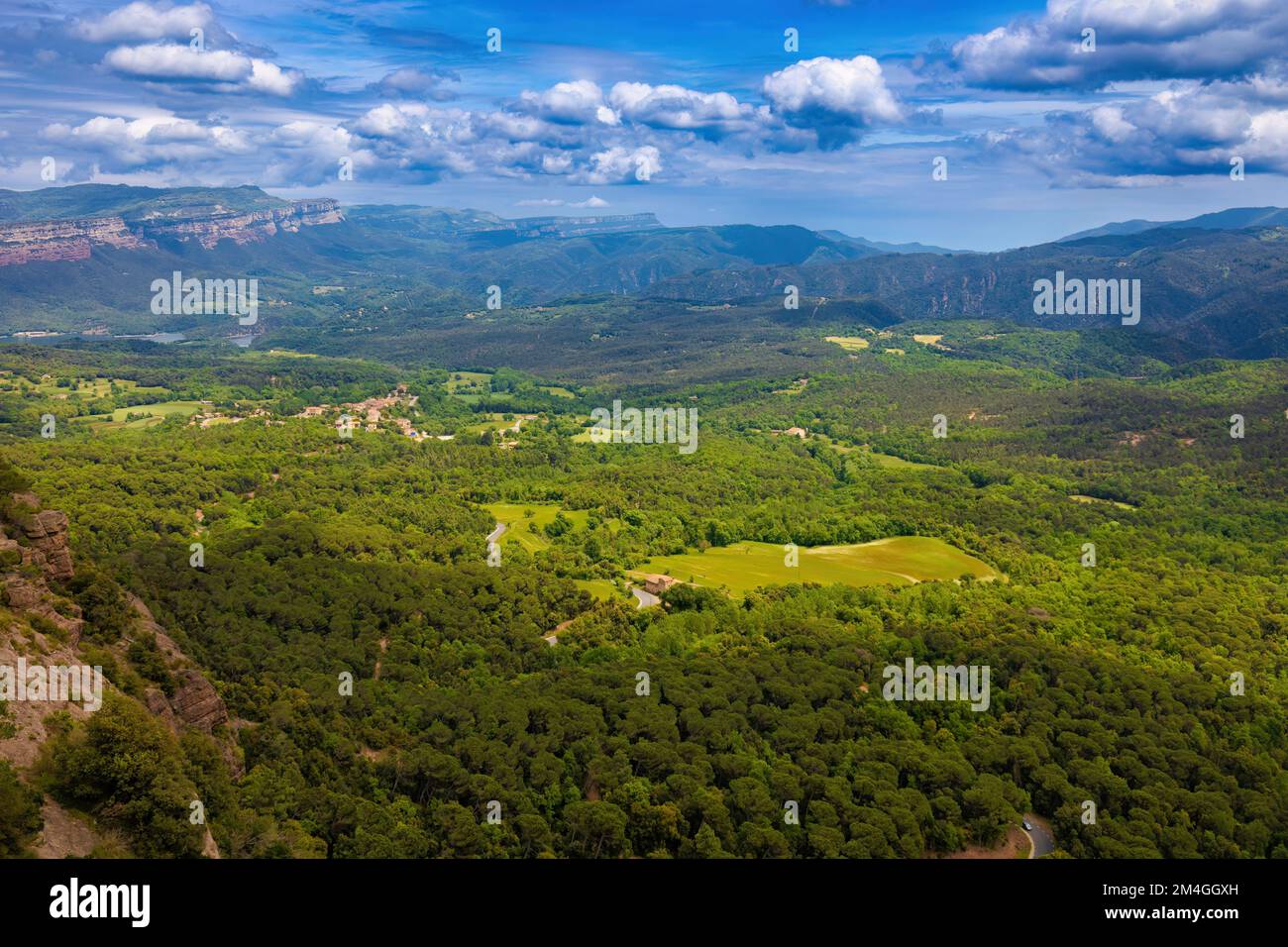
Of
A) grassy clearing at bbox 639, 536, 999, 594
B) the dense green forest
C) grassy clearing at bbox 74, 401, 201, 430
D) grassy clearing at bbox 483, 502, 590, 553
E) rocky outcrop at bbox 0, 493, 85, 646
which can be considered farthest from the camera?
grassy clearing at bbox 74, 401, 201, 430

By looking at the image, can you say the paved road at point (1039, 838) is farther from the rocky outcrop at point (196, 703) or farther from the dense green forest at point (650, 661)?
the rocky outcrop at point (196, 703)

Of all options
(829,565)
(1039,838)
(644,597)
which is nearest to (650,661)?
(644,597)

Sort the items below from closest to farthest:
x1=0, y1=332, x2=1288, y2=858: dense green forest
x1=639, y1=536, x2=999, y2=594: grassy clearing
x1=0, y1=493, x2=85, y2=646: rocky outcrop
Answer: x1=0, y1=493, x2=85, y2=646: rocky outcrop < x1=0, y1=332, x2=1288, y2=858: dense green forest < x1=639, y1=536, x2=999, y2=594: grassy clearing

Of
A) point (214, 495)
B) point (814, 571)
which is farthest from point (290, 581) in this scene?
point (814, 571)

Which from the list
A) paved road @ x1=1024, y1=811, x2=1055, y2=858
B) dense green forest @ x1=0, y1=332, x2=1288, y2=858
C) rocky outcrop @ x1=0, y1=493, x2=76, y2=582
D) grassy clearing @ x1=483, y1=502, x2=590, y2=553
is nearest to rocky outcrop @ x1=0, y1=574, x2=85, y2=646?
dense green forest @ x1=0, y1=332, x2=1288, y2=858

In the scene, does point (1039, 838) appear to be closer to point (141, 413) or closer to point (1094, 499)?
point (1094, 499)

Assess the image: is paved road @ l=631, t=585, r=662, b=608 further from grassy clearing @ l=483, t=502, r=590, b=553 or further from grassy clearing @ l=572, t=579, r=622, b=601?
grassy clearing @ l=483, t=502, r=590, b=553
